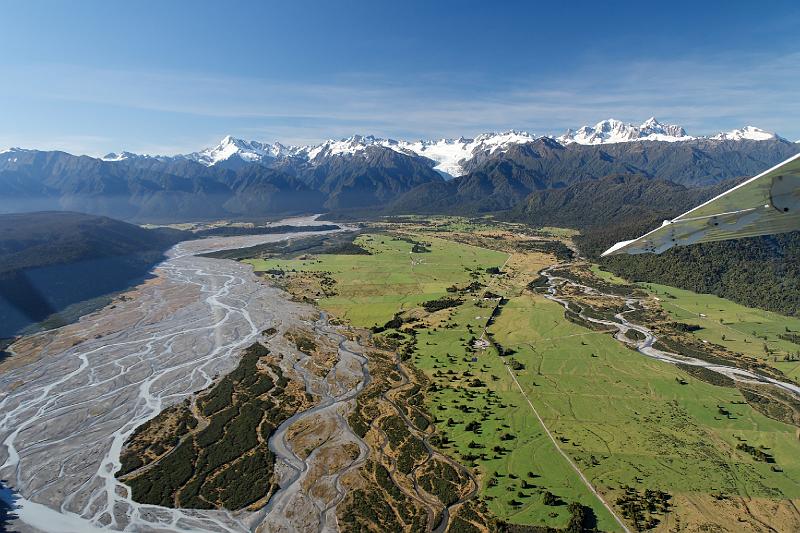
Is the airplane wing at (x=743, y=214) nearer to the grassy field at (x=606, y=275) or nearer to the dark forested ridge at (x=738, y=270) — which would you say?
the dark forested ridge at (x=738, y=270)

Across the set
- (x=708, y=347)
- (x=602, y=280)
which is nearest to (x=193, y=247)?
(x=602, y=280)

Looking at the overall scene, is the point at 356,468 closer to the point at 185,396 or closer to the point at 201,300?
the point at 185,396

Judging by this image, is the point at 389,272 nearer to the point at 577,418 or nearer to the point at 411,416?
the point at 411,416

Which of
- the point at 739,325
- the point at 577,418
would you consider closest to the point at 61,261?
the point at 577,418

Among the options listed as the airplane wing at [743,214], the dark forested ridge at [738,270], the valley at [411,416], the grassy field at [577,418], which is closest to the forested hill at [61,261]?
the valley at [411,416]

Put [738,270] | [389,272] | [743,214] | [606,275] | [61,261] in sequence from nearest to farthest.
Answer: [743,214] < [738,270] < [606,275] < [61,261] < [389,272]

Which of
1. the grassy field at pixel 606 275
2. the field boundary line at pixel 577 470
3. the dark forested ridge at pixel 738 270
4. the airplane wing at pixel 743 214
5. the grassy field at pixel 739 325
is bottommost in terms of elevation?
the field boundary line at pixel 577 470

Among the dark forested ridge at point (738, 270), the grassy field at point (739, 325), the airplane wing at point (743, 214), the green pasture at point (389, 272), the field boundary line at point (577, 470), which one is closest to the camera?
the airplane wing at point (743, 214)
